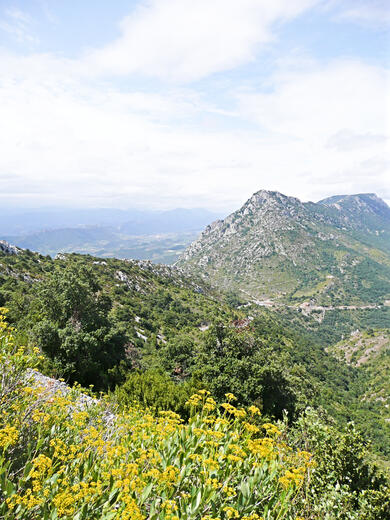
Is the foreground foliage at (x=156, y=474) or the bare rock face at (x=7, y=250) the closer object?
the foreground foliage at (x=156, y=474)

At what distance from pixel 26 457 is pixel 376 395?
115 meters

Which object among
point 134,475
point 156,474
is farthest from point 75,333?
point 156,474

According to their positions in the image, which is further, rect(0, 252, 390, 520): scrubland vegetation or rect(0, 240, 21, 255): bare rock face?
rect(0, 240, 21, 255): bare rock face

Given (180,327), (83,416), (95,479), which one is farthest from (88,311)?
(180,327)

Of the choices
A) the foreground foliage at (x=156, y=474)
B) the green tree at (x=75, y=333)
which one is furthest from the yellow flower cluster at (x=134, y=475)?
the green tree at (x=75, y=333)

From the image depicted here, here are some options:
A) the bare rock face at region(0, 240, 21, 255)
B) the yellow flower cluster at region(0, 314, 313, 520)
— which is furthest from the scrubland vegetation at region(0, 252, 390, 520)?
the bare rock face at region(0, 240, 21, 255)

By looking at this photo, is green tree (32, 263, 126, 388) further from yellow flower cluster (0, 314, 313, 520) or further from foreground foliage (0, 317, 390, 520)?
yellow flower cluster (0, 314, 313, 520)

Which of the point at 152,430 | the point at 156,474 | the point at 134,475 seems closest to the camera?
the point at 156,474

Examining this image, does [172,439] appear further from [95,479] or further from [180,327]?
[180,327]

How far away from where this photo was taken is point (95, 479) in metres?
4.90

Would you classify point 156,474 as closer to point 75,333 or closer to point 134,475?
point 134,475

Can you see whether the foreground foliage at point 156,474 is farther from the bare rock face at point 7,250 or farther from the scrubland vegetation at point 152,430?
the bare rock face at point 7,250

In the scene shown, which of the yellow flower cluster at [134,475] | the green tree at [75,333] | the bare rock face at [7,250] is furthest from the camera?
the bare rock face at [7,250]

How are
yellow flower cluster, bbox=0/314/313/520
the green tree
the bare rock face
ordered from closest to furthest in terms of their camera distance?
yellow flower cluster, bbox=0/314/313/520, the green tree, the bare rock face
